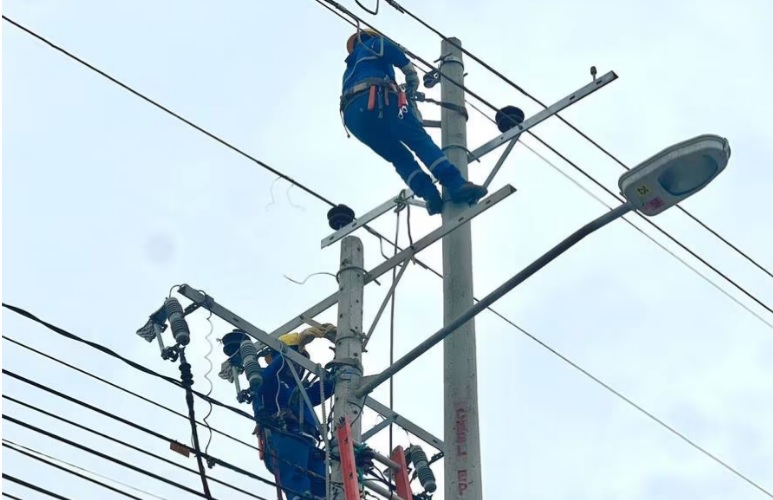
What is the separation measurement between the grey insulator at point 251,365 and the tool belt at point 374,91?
2.32m

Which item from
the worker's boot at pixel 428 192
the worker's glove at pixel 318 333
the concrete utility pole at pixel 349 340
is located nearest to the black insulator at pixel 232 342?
the worker's glove at pixel 318 333

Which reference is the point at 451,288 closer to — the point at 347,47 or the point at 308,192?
the point at 308,192

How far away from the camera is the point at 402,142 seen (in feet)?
33.5

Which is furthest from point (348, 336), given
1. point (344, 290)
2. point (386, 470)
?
point (386, 470)

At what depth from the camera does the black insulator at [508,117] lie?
966 cm

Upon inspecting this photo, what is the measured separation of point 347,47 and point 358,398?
376cm

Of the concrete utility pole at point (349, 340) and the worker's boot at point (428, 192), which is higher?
the worker's boot at point (428, 192)

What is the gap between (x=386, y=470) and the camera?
903cm

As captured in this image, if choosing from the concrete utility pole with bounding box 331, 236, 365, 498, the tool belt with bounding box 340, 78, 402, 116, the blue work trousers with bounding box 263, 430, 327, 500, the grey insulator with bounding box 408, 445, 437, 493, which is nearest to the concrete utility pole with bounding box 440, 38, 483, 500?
the concrete utility pole with bounding box 331, 236, 365, 498

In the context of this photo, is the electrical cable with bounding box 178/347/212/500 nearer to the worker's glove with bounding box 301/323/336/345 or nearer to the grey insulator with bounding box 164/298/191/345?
the grey insulator with bounding box 164/298/191/345

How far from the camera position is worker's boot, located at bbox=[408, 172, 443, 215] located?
9422 mm

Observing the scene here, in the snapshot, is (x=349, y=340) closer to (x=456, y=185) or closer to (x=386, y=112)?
(x=456, y=185)

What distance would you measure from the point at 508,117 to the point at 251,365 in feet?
8.12

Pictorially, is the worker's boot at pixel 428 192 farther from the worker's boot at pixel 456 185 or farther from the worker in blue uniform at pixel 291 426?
the worker in blue uniform at pixel 291 426
